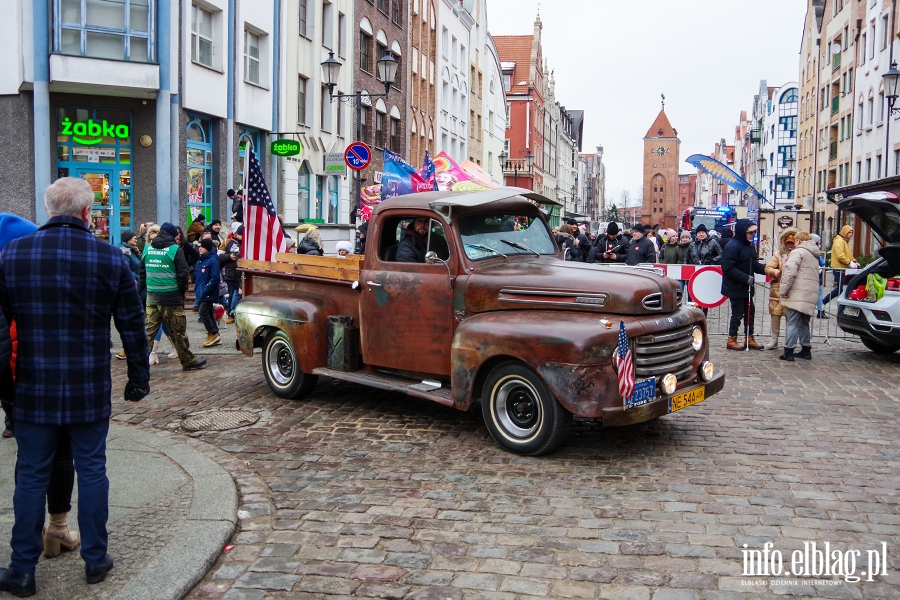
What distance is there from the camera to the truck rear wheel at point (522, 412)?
6.25 m

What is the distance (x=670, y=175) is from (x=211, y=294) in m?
142

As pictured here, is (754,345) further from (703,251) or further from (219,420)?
(219,420)

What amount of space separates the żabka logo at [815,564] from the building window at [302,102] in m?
25.3

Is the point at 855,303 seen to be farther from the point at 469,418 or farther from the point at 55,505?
the point at 55,505

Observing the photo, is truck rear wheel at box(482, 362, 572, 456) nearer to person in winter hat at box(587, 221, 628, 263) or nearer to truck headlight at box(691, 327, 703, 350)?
truck headlight at box(691, 327, 703, 350)

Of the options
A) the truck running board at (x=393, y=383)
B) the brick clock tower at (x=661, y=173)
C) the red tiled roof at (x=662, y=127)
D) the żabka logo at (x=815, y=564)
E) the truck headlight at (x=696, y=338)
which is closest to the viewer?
the żabka logo at (x=815, y=564)

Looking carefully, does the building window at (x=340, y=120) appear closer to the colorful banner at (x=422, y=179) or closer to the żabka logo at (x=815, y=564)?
the colorful banner at (x=422, y=179)

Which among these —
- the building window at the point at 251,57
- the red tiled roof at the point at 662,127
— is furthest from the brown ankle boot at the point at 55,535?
the red tiled roof at the point at 662,127

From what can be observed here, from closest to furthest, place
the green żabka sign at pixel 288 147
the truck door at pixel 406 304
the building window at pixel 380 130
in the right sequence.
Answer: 1. the truck door at pixel 406 304
2. the green żabka sign at pixel 288 147
3. the building window at pixel 380 130

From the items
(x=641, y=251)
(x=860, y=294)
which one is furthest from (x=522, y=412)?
(x=641, y=251)

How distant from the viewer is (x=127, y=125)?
20.3 m

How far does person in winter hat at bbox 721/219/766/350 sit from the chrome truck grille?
604 cm

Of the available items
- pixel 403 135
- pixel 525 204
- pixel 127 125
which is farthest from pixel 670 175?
pixel 525 204

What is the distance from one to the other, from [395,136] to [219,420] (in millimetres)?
32141
